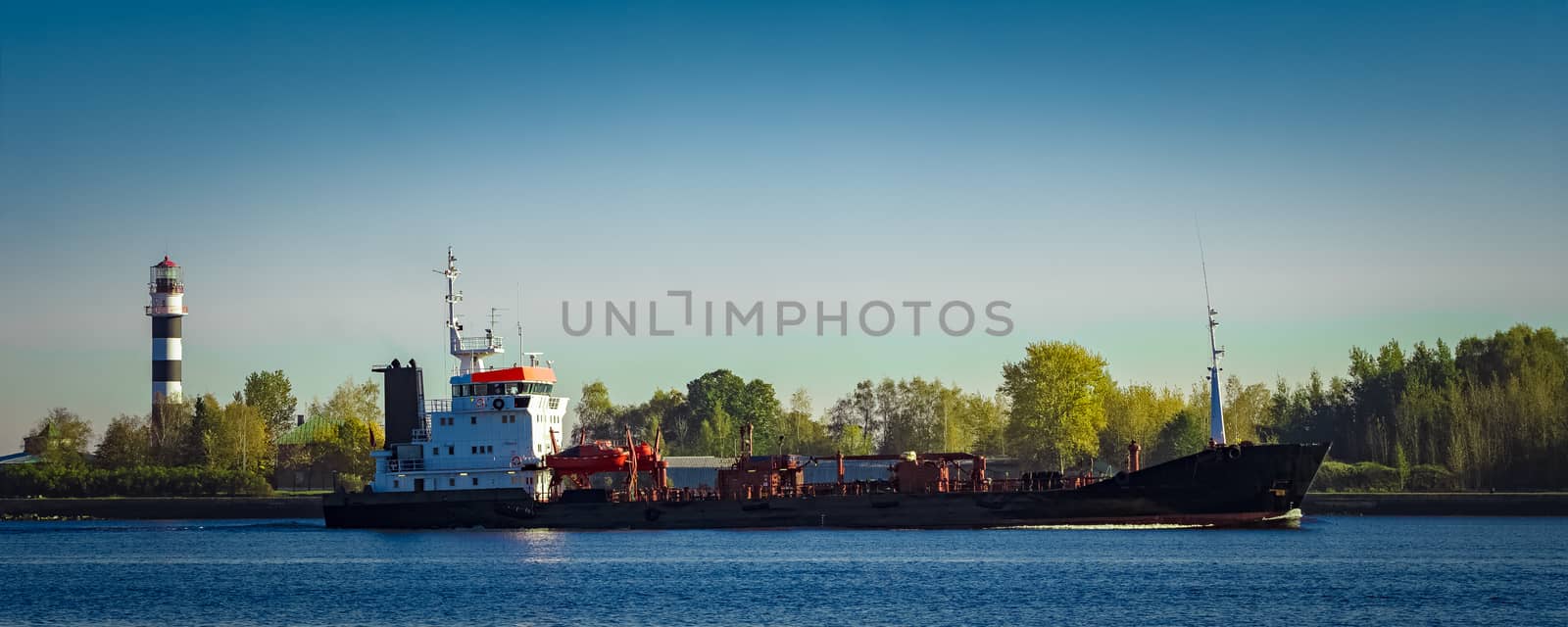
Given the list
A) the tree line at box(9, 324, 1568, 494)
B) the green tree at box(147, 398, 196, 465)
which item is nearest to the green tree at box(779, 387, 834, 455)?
the tree line at box(9, 324, 1568, 494)

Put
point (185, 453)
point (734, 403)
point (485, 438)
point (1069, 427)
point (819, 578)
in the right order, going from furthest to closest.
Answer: point (734, 403) < point (185, 453) < point (1069, 427) < point (485, 438) < point (819, 578)

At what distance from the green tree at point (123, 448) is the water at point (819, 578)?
40154mm

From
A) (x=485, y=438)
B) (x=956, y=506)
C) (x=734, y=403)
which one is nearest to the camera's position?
(x=956, y=506)

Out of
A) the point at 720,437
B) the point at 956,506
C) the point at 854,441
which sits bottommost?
the point at 956,506

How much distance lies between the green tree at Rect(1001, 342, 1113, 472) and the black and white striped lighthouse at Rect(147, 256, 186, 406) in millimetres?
58700

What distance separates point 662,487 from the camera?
67.1 m

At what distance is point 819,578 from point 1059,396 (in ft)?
140

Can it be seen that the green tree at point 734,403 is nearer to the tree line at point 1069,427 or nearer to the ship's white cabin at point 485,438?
the tree line at point 1069,427

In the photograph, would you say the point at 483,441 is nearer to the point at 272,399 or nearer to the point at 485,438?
the point at 485,438

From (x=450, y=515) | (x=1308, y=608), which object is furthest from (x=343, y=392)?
(x=1308, y=608)

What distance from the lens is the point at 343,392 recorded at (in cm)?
12512

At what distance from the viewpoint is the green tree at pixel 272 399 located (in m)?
113

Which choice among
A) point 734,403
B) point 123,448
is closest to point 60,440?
point 123,448

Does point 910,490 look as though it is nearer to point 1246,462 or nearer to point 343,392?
point 1246,462
